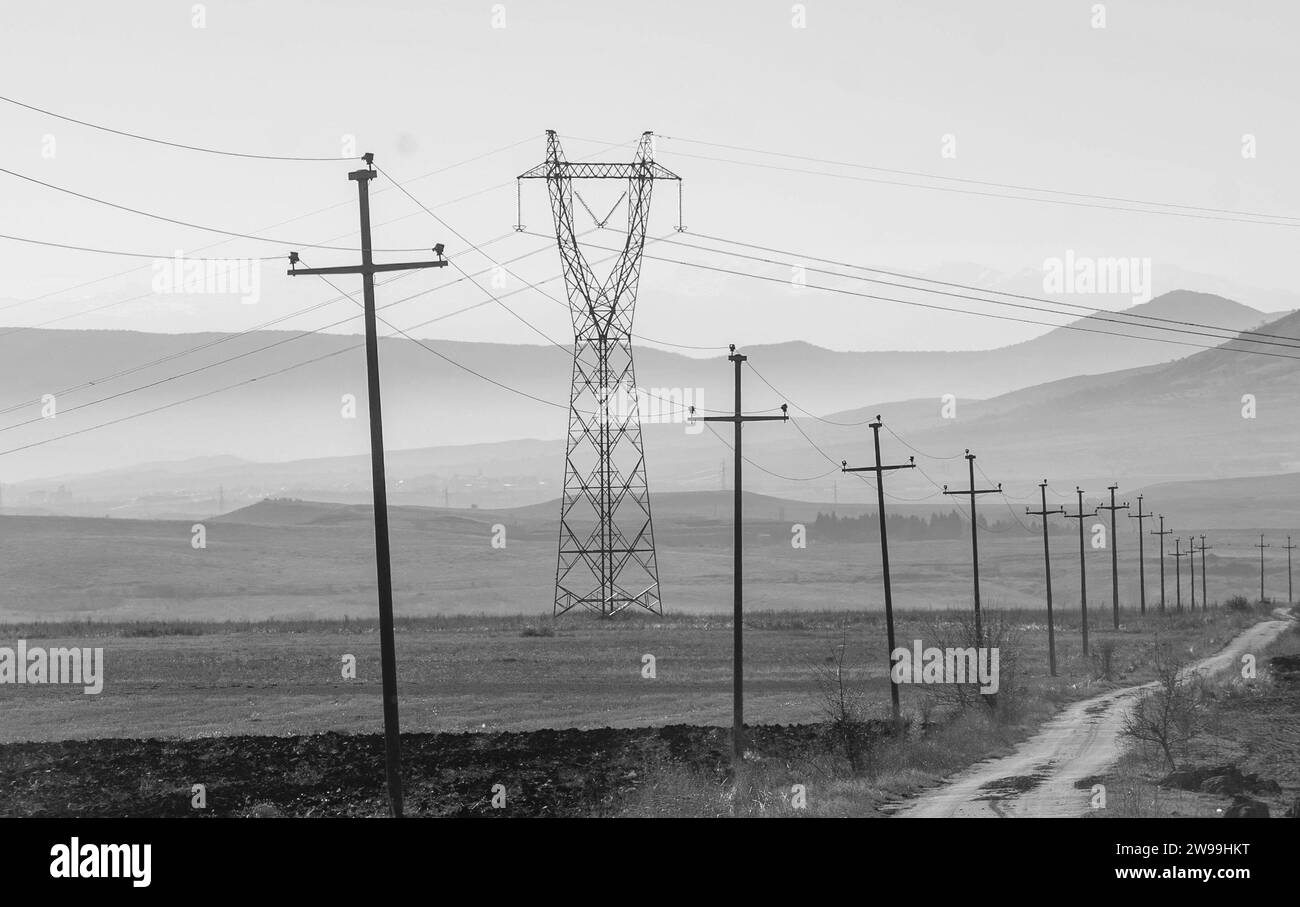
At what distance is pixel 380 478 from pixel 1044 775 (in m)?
16.0

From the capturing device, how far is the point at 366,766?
31.6 m

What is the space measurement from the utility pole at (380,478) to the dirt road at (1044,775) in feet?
31.4

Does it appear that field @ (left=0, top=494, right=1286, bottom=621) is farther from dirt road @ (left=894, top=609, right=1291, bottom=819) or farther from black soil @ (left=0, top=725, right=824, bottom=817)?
black soil @ (left=0, top=725, right=824, bottom=817)

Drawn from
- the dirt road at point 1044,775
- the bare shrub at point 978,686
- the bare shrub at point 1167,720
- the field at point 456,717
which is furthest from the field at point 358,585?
the bare shrub at point 1167,720

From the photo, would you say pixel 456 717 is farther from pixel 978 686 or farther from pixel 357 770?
pixel 978 686

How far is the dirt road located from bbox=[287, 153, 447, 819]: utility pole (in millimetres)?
9583

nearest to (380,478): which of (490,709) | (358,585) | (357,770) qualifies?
(357,770)

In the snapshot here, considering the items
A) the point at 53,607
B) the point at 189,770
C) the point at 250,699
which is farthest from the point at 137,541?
the point at 189,770

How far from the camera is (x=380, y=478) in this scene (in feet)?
91.0

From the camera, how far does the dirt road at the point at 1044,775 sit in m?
25.5

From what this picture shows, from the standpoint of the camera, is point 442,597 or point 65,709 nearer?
point 65,709
